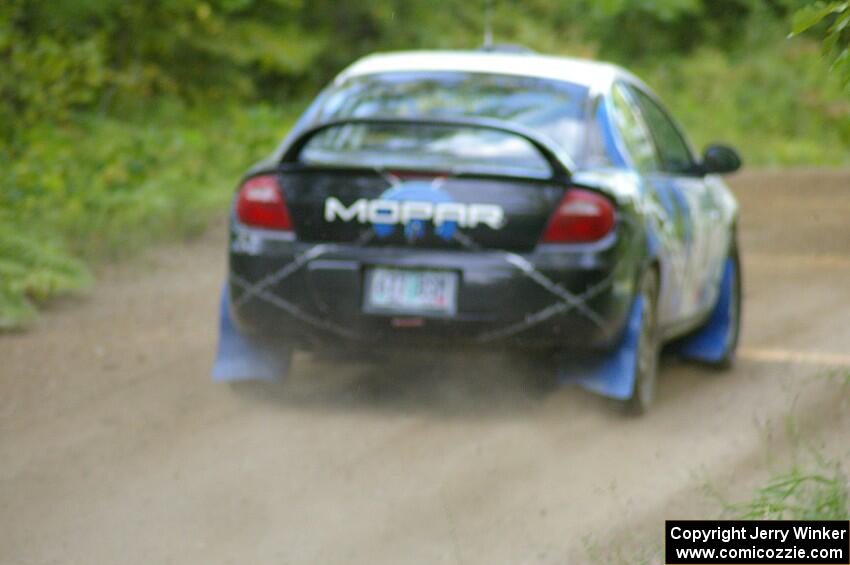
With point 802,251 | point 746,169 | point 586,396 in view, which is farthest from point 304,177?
point 746,169

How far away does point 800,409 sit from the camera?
680cm

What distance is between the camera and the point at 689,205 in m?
7.74

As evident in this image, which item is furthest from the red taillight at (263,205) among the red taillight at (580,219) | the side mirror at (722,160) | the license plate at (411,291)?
the side mirror at (722,160)

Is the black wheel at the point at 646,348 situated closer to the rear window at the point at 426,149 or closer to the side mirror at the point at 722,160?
the rear window at the point at 426,149

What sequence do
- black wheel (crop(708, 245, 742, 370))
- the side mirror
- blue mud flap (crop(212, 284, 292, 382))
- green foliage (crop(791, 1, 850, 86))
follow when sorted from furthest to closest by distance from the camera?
1. black wheel (crop(708, 245, 742, 370))
2. the side mirror
3. blue mud flap (crop(212, 284, 292, 382))
4. green foliage (crop(791, 1, 850, 86))

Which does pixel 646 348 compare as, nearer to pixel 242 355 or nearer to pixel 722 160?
pixel 722 160

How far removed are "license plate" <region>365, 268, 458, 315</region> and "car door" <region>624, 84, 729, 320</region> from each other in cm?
138

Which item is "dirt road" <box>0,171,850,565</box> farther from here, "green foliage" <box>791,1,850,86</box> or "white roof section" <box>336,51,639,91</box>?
"green foliage" <box>791,1,850,86</box>

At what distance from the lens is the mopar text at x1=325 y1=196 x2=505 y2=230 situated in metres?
6.30

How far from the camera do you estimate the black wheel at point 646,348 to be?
6.78m

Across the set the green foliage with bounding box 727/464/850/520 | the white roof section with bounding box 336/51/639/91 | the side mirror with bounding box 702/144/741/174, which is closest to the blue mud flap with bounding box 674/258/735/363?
the side mirror with bounding box 702/144/741/174

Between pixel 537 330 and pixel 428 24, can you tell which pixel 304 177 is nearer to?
pixel 537 330

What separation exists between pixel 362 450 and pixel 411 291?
0.67 meters

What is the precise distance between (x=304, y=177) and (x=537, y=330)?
1.13 m
